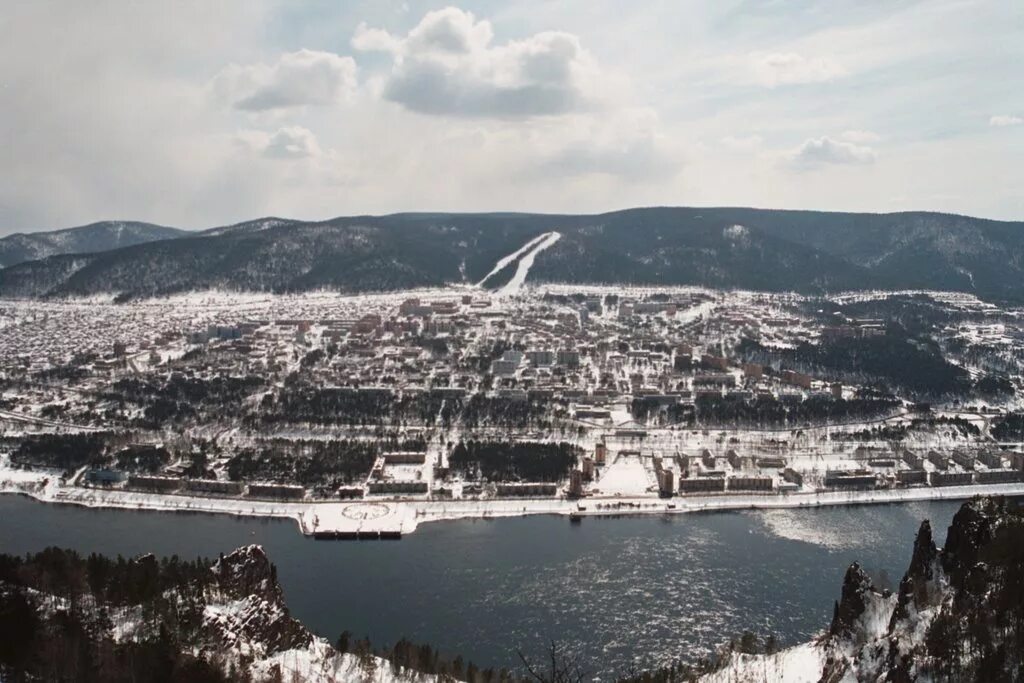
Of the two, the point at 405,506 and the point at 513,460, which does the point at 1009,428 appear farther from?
the point at 405,506

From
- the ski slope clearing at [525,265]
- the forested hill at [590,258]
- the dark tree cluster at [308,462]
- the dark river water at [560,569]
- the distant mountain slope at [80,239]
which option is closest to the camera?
the dark river water at [560,569]

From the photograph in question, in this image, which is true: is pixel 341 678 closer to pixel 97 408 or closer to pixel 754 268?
pixel 97 408

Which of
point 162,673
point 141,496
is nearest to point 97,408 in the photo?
point 141,496

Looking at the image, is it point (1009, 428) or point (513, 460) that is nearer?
point (513, 460)

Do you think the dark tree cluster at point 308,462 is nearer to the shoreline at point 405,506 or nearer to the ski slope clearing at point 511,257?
the shoreline at point 405,506

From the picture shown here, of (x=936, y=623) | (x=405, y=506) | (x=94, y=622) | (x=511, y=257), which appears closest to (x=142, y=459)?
(x=405, y=506)

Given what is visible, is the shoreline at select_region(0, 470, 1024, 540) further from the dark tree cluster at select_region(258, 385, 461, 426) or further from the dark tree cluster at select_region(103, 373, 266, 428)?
the dark tree cluster at select_region(258, 385, 461, 426)

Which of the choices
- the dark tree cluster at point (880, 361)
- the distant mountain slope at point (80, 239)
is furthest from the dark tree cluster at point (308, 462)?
the distant mountain slope at point (80, 239)
